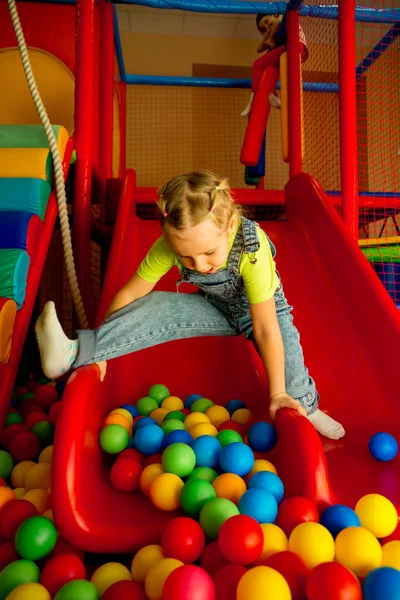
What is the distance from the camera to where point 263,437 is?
0.98 metres

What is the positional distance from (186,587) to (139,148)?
404 cm

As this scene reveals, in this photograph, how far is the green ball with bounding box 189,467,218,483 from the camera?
2.89ft

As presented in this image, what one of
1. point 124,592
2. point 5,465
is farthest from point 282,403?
point 5,465

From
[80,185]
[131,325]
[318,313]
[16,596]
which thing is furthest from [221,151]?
[16,596]

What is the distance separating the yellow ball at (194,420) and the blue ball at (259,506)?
32 cm

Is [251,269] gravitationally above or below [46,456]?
above

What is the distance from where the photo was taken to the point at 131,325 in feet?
3.45

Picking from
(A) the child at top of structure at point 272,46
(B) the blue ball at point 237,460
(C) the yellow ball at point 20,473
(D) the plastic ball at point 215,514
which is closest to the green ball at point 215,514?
(D) the plastic ball at point 215,514

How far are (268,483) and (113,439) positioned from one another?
32 centimetres

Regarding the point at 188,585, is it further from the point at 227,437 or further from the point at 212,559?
the point at 227,437

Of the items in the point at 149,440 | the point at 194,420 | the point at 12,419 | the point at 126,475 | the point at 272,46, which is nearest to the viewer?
the point at 126,475

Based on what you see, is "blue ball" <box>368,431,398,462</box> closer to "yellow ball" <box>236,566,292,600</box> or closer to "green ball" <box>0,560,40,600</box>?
"yellow ball" <box>236,566,292,600</box>

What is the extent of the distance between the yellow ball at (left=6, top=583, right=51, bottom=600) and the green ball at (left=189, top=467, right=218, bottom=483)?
321 millimetres

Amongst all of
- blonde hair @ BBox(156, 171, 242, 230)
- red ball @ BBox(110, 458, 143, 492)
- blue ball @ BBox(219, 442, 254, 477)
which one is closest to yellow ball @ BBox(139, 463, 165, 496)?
red ball @ BBox(110, 458, 143, 492)
